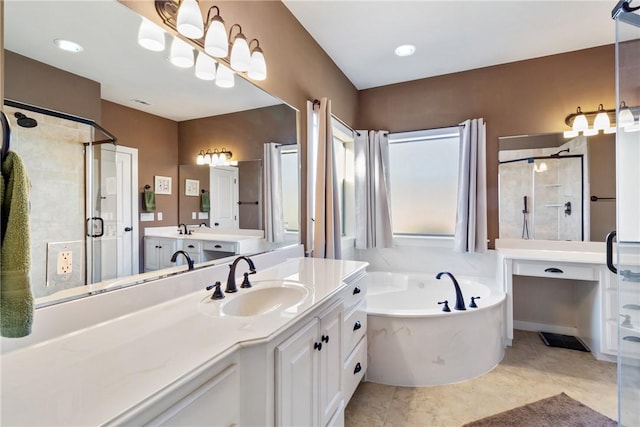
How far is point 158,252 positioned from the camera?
1274 millimetres

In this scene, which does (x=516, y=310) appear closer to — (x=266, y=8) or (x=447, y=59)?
(x=447, y=59)

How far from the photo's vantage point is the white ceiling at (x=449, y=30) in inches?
84.7

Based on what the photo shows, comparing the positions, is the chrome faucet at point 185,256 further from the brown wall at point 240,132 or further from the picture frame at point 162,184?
the brown wall at point 240,132

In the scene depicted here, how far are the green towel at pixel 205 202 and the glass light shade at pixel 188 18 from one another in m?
0.73

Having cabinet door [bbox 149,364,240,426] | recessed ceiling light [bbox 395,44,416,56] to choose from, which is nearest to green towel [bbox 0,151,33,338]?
cabinet door [bbox 149,364,240,426]

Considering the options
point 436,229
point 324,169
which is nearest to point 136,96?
point 324,169

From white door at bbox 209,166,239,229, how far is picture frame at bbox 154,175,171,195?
0.28m

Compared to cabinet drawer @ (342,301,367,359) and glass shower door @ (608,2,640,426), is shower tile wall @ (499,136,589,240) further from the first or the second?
cabinet drawer @ (342,301,367,359)

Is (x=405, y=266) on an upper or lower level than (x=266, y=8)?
lower

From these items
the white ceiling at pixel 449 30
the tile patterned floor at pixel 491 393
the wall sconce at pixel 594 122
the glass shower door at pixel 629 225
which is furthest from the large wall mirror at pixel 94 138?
the wall sconce at pixel 594 122

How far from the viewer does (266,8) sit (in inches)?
75.8

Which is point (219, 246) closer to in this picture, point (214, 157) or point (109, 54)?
point (214, 157)

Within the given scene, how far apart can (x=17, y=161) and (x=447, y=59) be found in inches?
130

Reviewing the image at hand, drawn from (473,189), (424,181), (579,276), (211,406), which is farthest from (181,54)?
(579,276)
